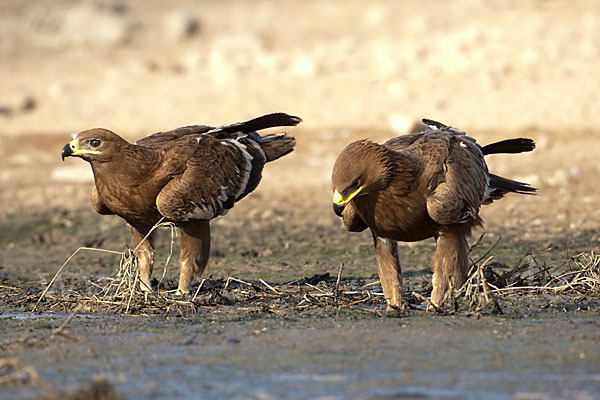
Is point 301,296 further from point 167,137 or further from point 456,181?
point 167,137

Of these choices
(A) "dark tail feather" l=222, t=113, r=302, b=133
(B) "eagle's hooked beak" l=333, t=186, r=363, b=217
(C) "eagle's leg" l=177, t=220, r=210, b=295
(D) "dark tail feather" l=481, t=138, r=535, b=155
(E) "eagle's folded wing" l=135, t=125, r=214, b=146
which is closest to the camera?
(B) "eagle's hooked beak" l=333, t=186, r=363, b=217

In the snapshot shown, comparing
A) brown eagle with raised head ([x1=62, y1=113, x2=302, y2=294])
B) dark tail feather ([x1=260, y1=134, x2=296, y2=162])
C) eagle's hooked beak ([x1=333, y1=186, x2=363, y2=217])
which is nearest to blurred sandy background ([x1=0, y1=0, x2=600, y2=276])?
dark tail feather ([x1=260, y1=134, x2=296, y2=162])

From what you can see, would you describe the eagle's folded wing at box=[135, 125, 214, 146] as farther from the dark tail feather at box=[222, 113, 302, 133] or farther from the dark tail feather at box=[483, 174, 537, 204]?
the dark tail feather at box=[483, 174, 537, 204]

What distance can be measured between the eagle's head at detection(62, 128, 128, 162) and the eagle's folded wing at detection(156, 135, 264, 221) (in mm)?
491

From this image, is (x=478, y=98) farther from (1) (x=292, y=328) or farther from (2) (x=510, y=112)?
(1) (x=292, y=328)

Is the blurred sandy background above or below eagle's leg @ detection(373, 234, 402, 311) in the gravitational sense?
above

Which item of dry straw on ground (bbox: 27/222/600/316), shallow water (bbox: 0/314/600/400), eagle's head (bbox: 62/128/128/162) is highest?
eagle's head (bbox: 62/128/128/162)

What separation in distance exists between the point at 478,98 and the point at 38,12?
20.4 m

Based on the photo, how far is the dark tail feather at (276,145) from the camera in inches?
355

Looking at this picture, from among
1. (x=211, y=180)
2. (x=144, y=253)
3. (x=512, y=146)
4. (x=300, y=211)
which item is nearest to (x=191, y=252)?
(x=144, y=253)

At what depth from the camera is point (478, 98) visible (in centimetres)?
1855

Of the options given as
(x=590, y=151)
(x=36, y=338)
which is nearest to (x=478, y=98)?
(x=590, y=151)

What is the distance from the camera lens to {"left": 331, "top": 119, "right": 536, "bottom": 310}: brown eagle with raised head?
6.28 metres

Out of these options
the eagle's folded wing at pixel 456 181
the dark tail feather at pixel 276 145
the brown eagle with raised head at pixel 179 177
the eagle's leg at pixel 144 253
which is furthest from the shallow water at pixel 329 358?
the dark tail feather at pixel 276 145
